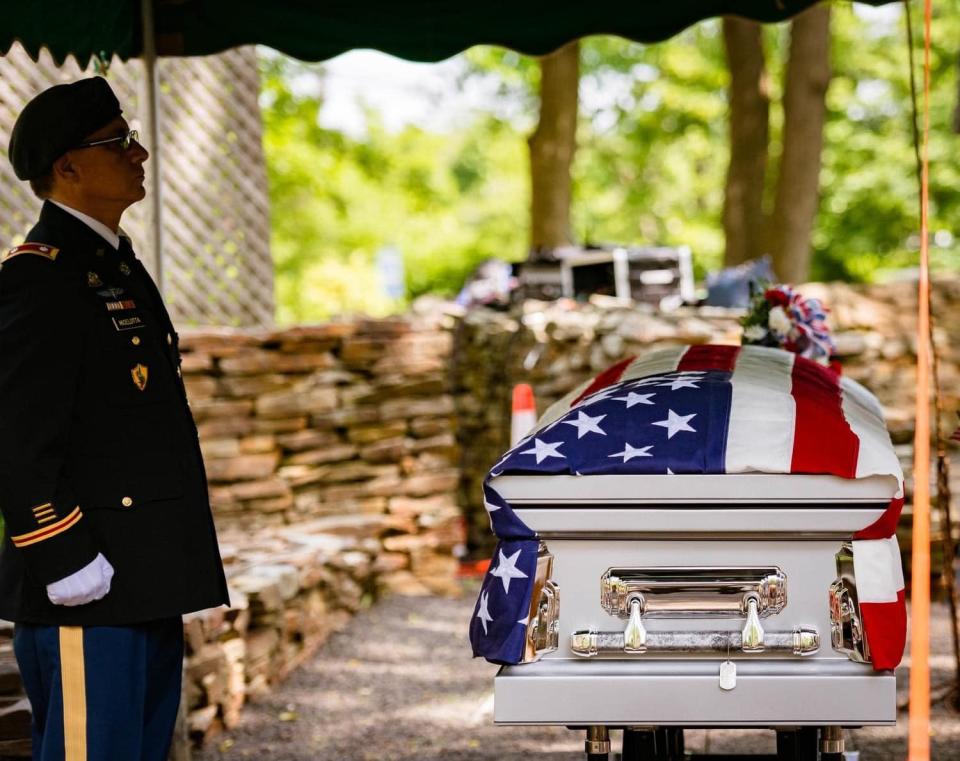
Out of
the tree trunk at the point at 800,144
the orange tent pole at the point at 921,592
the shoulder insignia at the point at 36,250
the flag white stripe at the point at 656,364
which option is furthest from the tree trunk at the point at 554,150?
the orange tent pole at the point at 921,592

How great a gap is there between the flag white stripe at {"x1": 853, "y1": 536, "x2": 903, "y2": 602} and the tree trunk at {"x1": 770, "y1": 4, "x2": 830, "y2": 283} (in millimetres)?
8929

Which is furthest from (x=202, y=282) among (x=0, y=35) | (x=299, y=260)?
(x=299, y=260)

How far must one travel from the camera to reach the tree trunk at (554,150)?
12367 mm

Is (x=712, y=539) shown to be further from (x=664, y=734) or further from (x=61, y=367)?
(x=61, y=367)

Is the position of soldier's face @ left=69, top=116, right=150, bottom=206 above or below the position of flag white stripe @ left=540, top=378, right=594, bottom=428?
above

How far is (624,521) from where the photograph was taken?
10.3 ft

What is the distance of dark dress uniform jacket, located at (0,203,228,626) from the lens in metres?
2.72

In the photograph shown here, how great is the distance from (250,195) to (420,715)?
425 centimetres

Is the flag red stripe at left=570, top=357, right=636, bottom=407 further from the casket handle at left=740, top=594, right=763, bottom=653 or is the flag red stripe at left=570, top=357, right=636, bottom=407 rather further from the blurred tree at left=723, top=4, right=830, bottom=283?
the blurred tree at left=723, top=4, right=830, bottom=283

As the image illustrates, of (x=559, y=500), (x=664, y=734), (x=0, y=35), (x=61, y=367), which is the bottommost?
(x=664, y=734)

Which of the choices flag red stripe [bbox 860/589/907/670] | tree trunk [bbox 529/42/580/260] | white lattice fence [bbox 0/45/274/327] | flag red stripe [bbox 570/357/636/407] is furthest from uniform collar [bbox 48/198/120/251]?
tree trunk [bbox 529/42/580/260]

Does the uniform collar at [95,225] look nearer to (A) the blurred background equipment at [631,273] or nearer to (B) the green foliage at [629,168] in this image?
(A) the blurred background equipment at [631,273]

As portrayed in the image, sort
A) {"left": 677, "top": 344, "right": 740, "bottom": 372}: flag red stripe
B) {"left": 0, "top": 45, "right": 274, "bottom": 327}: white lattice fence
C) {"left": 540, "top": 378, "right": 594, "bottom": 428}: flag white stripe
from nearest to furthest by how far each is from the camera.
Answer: {"left": 540, "top": 378, "right": 594, "bottom": 428}: flag white stripe → {"left": 677, "top": 344, "right": 740, "bottom": 372}: flag red stripe → {"left": 0, "top": 45, "right": 274, "bottom": 327}: white lattice fence

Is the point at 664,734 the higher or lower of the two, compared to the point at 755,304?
lower
